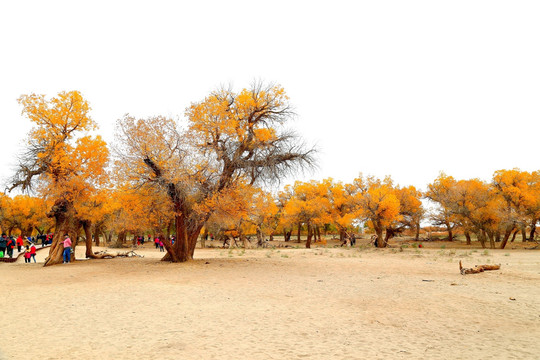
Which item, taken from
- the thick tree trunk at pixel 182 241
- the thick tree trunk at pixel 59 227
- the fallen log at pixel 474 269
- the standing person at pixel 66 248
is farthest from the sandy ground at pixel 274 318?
the standing person at pixel 66 248

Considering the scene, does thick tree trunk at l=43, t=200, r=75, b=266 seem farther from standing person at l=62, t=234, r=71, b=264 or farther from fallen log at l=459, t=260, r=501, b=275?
fallen log at l=459, t=260, r=501, b=275

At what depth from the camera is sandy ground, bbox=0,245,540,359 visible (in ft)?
19.9

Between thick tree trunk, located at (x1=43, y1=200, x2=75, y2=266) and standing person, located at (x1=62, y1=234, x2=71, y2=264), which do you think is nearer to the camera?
thick tree trunk, located at (x1=43, y1=200, x2=75, y2=266)

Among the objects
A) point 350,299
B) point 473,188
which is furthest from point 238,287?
point 473,188

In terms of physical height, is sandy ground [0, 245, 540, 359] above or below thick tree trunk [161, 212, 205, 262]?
below

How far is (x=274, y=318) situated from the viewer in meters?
8.29

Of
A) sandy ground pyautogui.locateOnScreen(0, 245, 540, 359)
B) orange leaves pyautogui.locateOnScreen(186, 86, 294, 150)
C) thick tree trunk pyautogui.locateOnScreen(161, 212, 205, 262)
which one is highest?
orange leaves pyautogui.locateOnScreen(186, 86, 294, 150)

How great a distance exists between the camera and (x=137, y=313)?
8.90 m

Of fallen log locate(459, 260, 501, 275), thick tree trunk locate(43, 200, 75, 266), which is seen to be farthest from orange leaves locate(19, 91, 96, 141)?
fallen log locate(459, 260, 501, 275)

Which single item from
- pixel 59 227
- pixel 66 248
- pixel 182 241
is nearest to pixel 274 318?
pixel 182 241

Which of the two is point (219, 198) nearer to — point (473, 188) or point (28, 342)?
point (28, 342)

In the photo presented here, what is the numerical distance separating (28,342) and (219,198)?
1147 cm

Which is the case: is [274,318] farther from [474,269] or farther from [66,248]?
[66,248]

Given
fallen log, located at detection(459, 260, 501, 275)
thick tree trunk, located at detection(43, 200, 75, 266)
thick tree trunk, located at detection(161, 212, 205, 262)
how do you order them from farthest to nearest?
1. thick tree trunk, located at detection(43, 200, 75, 266)
2. thick tree trunk, located at detection(161, 212, 205, 262)
3. fallen log, located at detection(459, 260, 501, 275)
